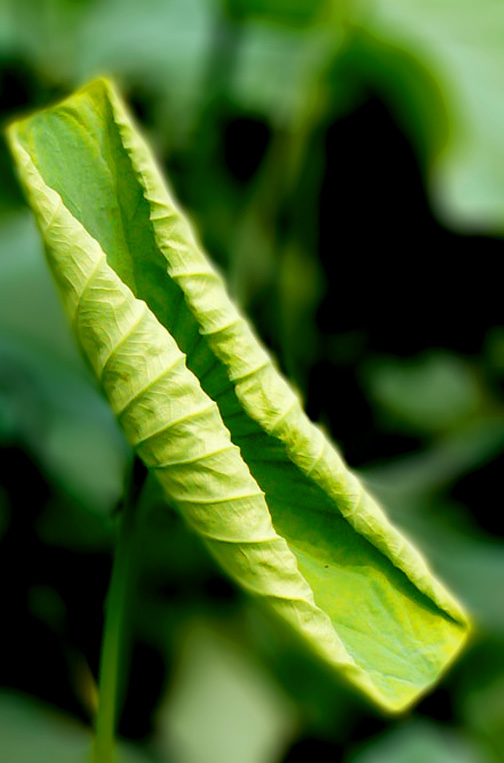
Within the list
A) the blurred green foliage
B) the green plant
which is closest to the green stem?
the green plant

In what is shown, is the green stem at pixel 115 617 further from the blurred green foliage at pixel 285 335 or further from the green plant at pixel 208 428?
the blurred green foliage at pixel 285 335

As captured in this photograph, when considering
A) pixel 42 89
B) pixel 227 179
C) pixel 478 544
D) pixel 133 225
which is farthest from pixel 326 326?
pixel 133 225

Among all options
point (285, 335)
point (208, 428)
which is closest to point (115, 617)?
point (208, 428)

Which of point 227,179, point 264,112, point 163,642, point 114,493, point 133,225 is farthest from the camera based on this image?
point 264,112

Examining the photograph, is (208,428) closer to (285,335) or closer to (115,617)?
(115,617)

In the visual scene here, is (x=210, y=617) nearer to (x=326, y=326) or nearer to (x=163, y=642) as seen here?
(x=163, y=642)

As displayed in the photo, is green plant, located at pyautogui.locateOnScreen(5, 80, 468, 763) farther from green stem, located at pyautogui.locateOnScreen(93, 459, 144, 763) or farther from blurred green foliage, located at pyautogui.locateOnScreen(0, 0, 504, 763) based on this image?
blurred green foliage, located at pyautogui.locateOnScreen(0, 0, 504, 763)

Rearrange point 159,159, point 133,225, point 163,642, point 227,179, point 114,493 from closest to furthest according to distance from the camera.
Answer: point 133,225 → point 114,493 → point 163,642 → point 159,159 → point 227,179
